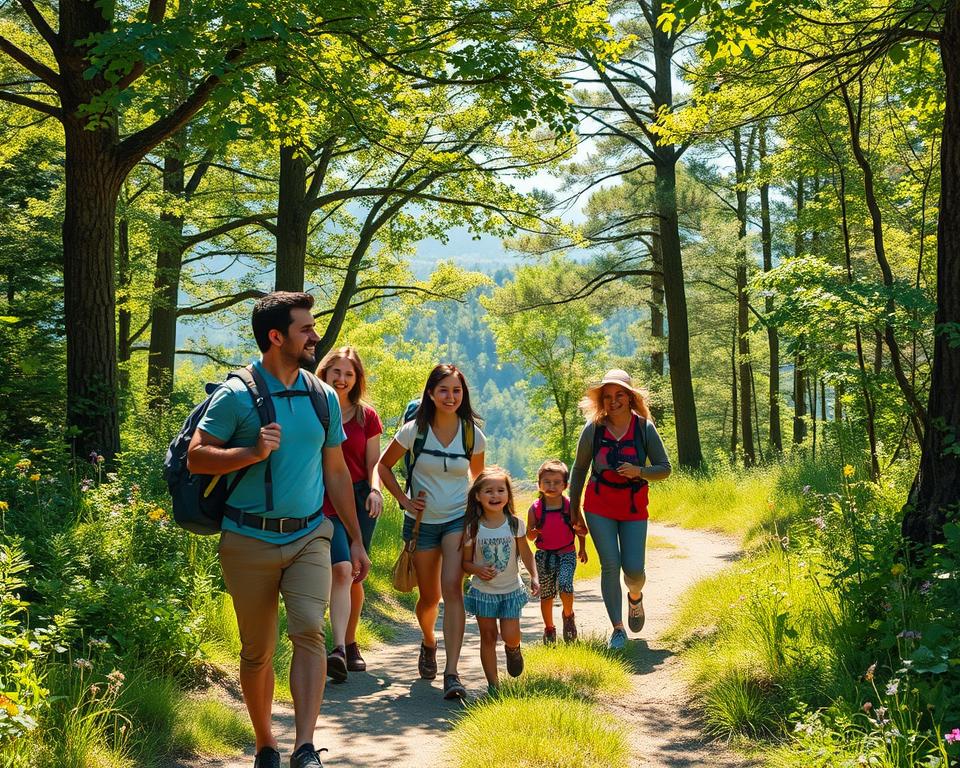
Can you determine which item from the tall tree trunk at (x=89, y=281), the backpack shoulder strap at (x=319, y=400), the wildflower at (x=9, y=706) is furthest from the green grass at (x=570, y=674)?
the tall tree trunk at (x=89, y=281)

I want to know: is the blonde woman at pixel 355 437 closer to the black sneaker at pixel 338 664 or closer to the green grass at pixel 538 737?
the black sneaker at pixel 338 664

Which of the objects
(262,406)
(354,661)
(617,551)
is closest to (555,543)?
(617,551)

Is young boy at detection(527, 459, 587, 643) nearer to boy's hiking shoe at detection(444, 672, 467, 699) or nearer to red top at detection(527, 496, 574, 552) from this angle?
→ red top at detection(527, 496, 574, 552)

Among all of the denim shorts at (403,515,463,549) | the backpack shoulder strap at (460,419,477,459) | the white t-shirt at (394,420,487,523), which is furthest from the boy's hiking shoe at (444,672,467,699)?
the backpack shoulder strap at (460,419,477,459)

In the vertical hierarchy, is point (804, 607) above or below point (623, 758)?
above

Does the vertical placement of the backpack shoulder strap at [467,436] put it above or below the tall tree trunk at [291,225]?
below

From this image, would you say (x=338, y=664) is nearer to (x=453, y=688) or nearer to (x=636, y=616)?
(x=453, y=688)

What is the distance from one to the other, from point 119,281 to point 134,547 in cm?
1364

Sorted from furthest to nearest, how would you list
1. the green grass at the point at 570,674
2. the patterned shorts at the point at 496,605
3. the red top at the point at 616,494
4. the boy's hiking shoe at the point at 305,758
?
the red top at the point at 616,494 → the patterned shorts at the point at 496,605 → the green grass at the point at 570,674 → the boy's hiking shoe at the point at 305,758

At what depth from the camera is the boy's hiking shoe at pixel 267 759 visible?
4.22m

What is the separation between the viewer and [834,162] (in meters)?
13.0

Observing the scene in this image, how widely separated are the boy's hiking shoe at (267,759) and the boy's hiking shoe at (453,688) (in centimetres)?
185

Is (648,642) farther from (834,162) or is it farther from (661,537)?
(834,162)

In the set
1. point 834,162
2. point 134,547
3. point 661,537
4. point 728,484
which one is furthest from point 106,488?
point 728,484
